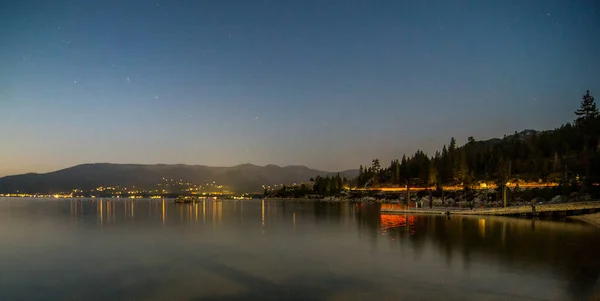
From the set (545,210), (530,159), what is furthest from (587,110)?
(545,210)

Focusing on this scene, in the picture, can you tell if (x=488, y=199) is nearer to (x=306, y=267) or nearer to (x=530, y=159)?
(x=530, y=159)

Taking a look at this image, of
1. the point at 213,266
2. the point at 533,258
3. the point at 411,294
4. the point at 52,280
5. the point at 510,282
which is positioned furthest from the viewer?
the point at 533,258

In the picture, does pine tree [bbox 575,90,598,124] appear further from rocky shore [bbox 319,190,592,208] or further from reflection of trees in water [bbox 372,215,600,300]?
reflection of trees in water [bbox 372,215,600,300]

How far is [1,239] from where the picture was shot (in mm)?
38094

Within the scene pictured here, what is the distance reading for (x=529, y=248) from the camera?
30.0m

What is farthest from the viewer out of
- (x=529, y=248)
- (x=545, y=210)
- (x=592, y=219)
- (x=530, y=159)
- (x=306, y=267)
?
(x=530, y=159)

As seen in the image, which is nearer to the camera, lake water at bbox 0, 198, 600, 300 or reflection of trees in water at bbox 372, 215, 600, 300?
lake water at bbox 0, 198, 600, 300

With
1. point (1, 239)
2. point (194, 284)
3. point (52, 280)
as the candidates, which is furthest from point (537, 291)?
point (1, 239)

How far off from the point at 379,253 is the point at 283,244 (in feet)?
30.1

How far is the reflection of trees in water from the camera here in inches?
849

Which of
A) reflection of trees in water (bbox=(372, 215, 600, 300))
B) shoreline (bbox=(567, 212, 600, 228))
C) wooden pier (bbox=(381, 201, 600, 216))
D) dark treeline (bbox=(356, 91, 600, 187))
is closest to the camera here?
reflection of trees in water (bbox=(372, 215, 600, 300))

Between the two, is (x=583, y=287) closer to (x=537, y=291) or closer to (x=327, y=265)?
(x=537, y=291)

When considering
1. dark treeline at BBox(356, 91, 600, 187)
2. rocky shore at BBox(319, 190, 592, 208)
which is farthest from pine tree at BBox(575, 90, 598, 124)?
rocky shore at BBox(319, 190, 592, 208)

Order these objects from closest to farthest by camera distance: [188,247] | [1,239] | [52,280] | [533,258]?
1. [52,280]
2. [533,258]
3. [188,247]
4. [1,239]
